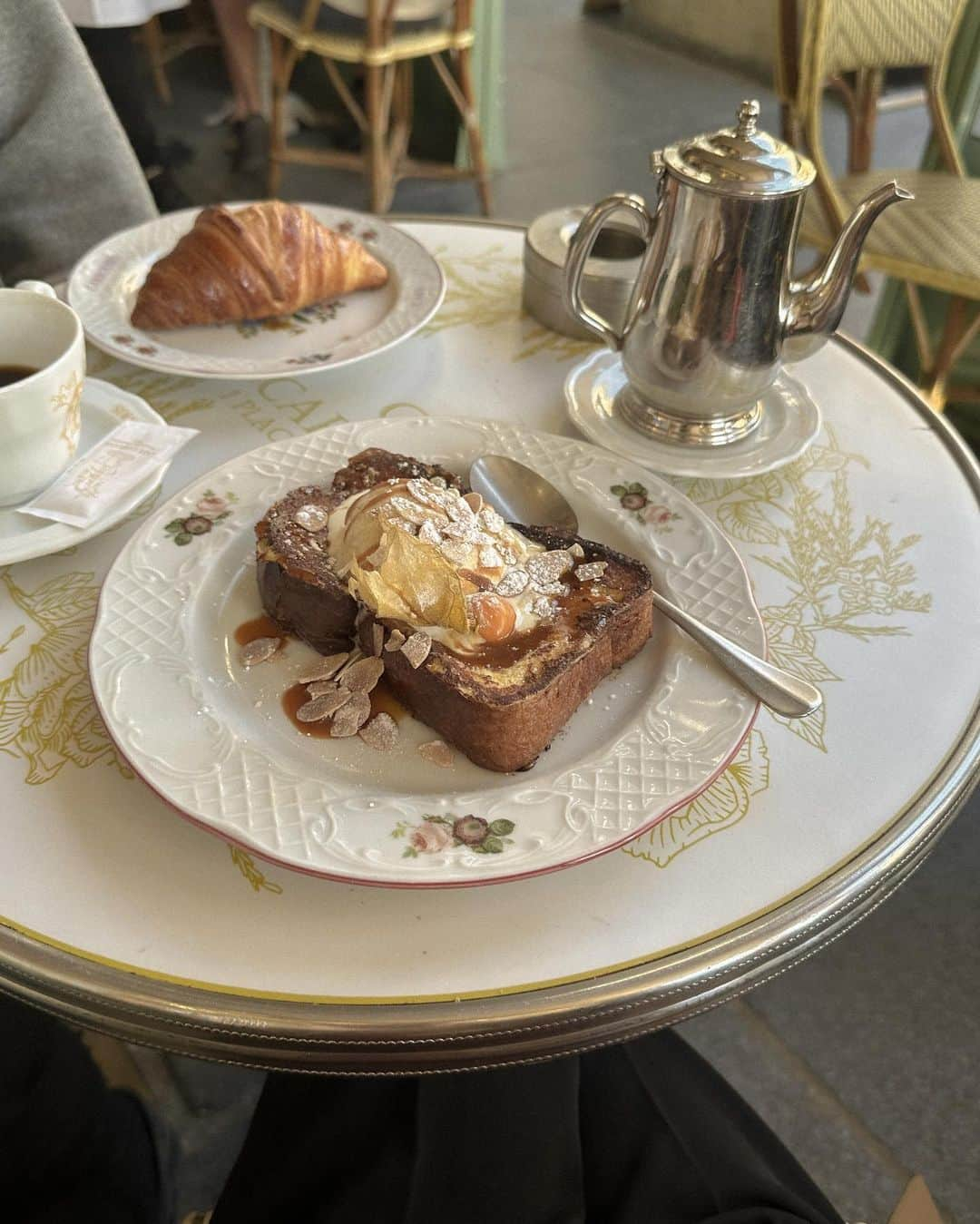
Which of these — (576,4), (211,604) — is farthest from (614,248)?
(576,4)

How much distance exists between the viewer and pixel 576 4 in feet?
16.1

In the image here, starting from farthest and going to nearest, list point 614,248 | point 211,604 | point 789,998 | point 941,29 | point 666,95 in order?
point 666,95, point 941,29, point 789,998, point 614,248, point 211,604

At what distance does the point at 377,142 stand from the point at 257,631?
7.52ft

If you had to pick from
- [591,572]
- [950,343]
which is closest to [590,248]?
[591,572]

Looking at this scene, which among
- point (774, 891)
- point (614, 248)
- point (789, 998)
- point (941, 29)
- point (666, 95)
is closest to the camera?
point (774, 891)

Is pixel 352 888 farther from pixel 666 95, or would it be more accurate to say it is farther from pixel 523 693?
pixel 666 95

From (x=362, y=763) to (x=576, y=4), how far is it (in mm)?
5326

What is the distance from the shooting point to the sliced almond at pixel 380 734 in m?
0.64

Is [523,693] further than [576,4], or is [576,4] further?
[576,4]

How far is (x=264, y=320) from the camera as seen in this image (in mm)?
1071

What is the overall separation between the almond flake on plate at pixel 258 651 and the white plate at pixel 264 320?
1.12 feet

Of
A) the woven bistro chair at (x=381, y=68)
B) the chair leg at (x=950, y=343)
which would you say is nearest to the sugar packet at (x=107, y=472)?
the chair leg at (x=950, y=343)

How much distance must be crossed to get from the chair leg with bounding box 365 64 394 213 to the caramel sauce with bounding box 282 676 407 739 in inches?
89.5

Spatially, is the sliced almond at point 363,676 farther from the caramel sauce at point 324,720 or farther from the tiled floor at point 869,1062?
the tiled floor at point 869,1062
